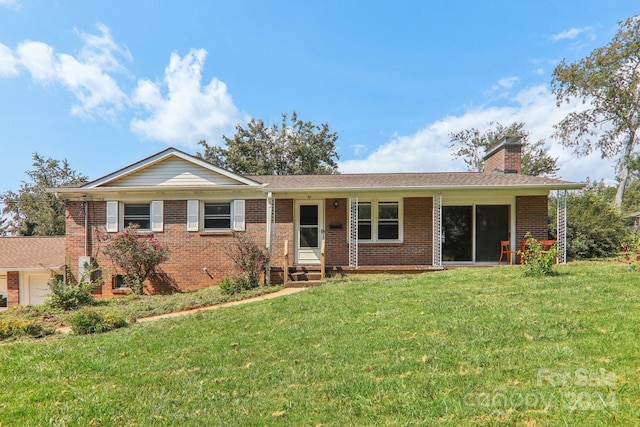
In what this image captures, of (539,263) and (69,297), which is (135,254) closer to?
(69,297)

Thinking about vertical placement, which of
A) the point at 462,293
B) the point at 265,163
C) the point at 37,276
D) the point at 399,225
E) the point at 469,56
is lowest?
the point at 37,276

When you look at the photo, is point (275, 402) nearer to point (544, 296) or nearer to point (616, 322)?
point (616, 322)

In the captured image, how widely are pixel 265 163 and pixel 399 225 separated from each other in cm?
1957

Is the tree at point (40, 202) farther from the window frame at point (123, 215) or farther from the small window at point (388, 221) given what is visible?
the small window at point (388, 221)

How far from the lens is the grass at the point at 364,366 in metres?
2.83

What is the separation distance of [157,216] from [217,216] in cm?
201

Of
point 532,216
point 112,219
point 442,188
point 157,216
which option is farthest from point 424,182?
point 112,219

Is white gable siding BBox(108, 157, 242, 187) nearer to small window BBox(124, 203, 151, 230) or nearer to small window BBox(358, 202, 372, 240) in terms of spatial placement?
small window BBox(124, 203, 151, 230)

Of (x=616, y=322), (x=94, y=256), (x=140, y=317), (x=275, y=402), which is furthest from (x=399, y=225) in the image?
(x=94, y=256)

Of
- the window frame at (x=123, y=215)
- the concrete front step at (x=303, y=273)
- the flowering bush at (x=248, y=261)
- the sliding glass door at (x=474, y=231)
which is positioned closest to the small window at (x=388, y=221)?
the sliding glass door at (x=474, y=231)

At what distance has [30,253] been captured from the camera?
14.0 metres

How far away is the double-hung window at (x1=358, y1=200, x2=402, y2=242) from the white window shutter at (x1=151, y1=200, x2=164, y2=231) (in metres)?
6.79

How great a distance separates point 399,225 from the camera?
1129 centimetres

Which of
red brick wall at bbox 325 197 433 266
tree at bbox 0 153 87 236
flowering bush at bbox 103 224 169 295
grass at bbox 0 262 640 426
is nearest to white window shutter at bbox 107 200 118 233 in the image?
flowering bush at bbox 103 224 169 295
